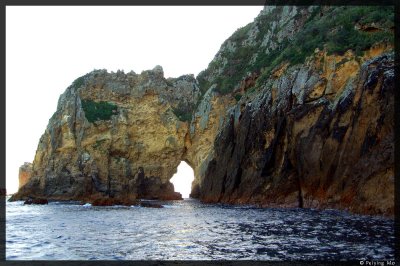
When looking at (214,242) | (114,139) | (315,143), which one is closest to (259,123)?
(315,143)

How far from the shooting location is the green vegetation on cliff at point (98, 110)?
91188mm

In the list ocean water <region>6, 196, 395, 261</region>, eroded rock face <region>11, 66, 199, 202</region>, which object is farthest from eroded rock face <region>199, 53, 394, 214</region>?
eroded rock face <region>11, 66, 199, 202</region>

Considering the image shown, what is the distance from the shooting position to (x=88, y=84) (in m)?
97.2

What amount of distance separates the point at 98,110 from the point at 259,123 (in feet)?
168

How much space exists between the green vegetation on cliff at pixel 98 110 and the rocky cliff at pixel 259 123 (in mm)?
242

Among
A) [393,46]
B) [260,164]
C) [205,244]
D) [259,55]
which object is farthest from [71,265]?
[259,55]

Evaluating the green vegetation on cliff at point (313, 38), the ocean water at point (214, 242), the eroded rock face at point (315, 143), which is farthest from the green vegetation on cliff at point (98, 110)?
the ocean water at point (214, 242)

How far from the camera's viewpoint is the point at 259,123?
53.0m

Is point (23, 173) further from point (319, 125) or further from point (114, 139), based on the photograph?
point (319, 125)

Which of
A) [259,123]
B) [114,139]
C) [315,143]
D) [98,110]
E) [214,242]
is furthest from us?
[98,110]

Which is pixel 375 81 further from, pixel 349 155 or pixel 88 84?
pixel 88 84

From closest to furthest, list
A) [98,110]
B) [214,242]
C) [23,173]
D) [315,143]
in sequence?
[214,242] < [315,143] < [98,110] < [23,173]

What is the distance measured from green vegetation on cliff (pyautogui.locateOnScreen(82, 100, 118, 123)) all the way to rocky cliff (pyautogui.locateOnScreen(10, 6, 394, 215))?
0.24m

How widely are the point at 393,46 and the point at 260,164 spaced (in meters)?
20.7
